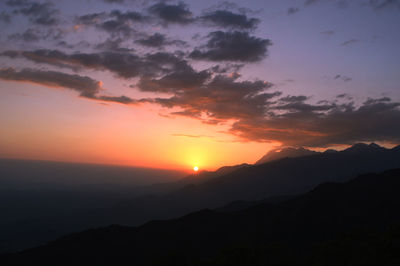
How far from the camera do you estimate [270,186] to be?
198000 mm

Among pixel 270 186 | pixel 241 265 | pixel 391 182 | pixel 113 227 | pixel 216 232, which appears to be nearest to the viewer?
pixel 241 265

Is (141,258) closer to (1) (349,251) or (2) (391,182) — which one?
(1) (349,251)

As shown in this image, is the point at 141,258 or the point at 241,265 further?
the point at 141,258

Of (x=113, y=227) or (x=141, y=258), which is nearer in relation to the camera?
(x=141, y=258)

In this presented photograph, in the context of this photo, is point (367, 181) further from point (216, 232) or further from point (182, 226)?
point (182, 226)

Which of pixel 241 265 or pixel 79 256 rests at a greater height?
pixel 241 265

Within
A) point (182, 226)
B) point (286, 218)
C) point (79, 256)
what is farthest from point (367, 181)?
point (79, 256)

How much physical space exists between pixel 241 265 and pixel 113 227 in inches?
1946

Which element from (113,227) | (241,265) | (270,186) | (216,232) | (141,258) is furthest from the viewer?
(270,186)

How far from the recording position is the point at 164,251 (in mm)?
58250

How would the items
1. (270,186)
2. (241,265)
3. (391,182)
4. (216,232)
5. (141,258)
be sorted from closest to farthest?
(241,265) < (141,258) < (216,232) < (391,182) < (270,186)

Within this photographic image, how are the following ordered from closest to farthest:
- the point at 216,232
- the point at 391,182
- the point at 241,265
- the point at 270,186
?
the point at 241,265
the point at 216,232
the point at 391,182
the point at 270,186

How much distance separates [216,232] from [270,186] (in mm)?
142325

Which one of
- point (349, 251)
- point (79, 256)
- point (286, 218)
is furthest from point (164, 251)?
point (349, 251)
